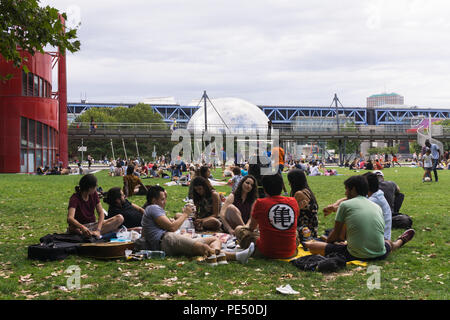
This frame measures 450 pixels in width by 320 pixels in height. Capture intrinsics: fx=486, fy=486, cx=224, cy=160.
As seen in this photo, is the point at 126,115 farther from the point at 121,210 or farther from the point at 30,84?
the point at 121,210

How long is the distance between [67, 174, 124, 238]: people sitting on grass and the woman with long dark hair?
3.46m

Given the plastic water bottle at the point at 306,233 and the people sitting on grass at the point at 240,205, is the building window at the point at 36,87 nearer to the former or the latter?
the people sitting on grass at the point at 240,205

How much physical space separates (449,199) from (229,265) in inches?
433

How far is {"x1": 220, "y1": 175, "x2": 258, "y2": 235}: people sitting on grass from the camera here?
29.9 feet

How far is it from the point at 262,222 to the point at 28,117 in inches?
1445

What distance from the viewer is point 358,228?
7.10m

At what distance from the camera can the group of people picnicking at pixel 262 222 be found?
7262mm

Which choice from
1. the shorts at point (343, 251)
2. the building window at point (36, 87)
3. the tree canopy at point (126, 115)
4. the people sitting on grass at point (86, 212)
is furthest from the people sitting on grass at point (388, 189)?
the tree canopy at point (126, 115)

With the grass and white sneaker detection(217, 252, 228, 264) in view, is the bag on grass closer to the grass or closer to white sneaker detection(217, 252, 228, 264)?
the grass

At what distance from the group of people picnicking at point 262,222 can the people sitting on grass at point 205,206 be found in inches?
0.8

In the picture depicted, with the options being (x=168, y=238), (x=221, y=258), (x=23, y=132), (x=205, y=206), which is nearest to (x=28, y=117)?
(x=23, y=132)

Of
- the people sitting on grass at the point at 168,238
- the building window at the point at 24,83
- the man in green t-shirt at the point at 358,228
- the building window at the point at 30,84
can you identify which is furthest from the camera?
the building window at the point at 30,84
